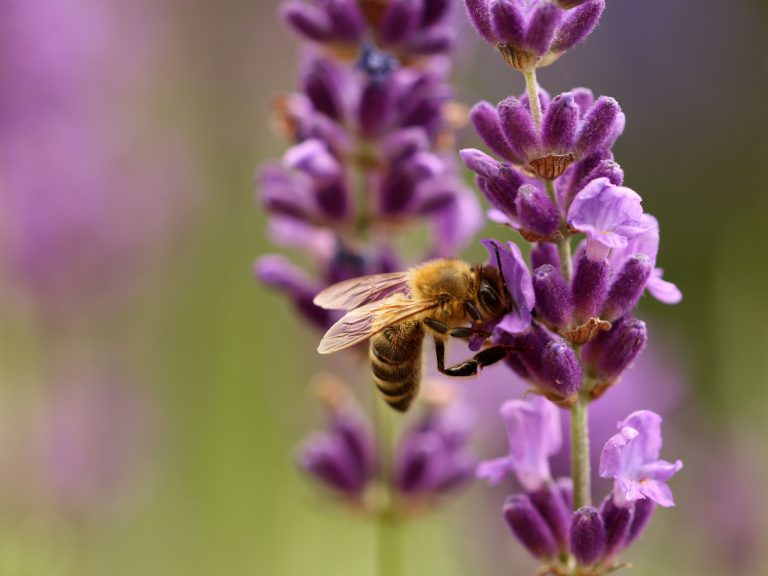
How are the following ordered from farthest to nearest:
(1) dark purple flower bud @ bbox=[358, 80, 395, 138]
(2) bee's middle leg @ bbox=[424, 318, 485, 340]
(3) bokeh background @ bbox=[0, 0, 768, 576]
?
(3) bokeh background @ bbox=[0, 0, 768, 576] → (1) dark purple flower bud @ bbox=[358, 80, 395, 138] → (2) bee's middle leg @ bbox=[424, 318, 485, 340]

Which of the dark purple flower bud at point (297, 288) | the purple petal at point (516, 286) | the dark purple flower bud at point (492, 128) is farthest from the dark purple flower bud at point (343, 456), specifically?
the dark purple flower bud at point (492, 128)

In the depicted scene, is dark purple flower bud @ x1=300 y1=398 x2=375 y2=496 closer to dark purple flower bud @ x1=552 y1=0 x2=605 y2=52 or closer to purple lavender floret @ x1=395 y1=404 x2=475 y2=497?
purple lavender floret @ x1=395 y1=404 x2=475 y2=497

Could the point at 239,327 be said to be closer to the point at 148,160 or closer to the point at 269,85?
the point at 148,160

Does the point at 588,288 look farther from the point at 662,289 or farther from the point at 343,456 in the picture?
the point at 343,456

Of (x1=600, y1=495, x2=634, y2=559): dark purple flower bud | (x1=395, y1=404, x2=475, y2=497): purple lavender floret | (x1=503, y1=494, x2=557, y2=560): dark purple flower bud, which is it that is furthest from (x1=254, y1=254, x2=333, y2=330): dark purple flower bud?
(x1=600, y1=495, x2=634, y2=559): dark purple flower bud

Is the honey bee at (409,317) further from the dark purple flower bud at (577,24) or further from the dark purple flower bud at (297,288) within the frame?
the dark purple flower bud at (577,24)

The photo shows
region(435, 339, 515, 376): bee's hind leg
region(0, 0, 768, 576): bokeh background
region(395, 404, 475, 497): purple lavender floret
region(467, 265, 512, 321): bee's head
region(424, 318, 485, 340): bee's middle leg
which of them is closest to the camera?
region(435, 339, 515, 376): bee's hind leg

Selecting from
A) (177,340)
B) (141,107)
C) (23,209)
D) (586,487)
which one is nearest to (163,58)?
(141,107)
